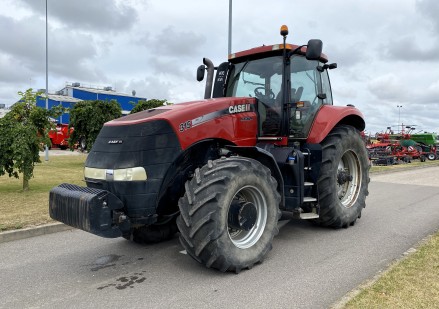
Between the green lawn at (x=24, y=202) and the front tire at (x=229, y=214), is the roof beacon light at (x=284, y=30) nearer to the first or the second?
the front tire at (x=229, y=214)

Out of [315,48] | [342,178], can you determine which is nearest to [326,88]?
[342,178]

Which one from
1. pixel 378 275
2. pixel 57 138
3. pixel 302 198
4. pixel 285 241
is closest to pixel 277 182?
pixel 302 198

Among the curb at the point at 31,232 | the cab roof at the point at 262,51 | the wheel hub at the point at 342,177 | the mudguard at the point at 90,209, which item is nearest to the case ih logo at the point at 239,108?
the cab roof at the point at 262,51

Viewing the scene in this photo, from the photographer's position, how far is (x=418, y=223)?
6699mm

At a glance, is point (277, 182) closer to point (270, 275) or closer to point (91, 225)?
point (270, 275)

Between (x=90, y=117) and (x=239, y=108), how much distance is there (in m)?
13.0

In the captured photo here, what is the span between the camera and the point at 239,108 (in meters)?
5.04

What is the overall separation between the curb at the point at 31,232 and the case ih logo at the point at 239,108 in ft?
11.2

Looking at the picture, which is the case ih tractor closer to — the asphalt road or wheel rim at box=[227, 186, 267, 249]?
wheel rim at box=[227, 186, 267, 249]

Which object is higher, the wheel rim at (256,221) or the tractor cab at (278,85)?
the tractor cab at (278,85)

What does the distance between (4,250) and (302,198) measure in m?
4.05

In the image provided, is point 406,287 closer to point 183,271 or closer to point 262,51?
point 183,271

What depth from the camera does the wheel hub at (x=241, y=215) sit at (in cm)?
429

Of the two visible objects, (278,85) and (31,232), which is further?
(31,232)
